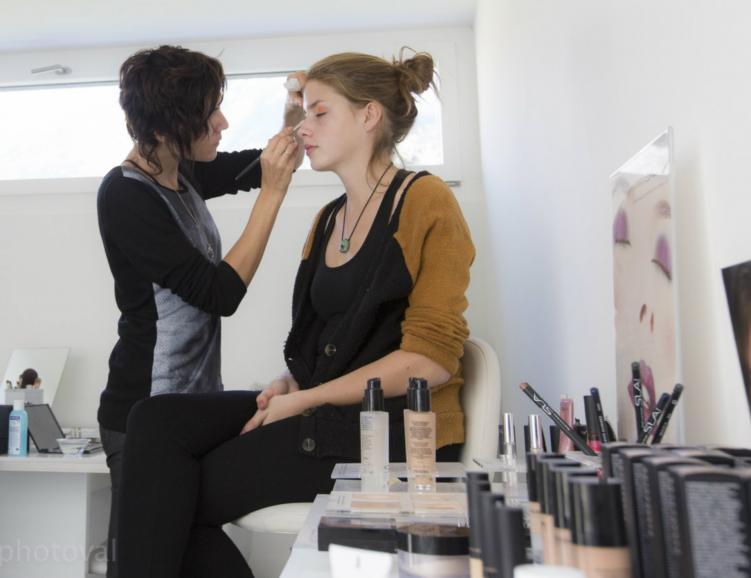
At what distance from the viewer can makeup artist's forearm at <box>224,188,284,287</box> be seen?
49.0 inches

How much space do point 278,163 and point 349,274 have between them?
0.99 feet

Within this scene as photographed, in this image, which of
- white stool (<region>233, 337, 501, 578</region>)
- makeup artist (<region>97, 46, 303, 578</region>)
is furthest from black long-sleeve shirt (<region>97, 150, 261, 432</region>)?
white stool (<region>233, 337, 501, 578</region>)

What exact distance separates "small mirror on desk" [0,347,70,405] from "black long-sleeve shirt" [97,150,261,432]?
125cm

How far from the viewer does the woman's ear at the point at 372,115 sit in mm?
1270

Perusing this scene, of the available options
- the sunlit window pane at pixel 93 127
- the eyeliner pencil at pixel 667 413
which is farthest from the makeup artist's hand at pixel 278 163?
the sunlit window pane at pixel 93 127

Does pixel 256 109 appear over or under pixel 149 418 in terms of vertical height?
over

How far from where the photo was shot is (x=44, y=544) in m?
2.14

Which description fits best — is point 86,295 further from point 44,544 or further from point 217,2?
point 217,2

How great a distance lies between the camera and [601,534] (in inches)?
13.9

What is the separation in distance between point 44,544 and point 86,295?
0.82 m

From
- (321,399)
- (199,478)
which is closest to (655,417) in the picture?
(321,399)

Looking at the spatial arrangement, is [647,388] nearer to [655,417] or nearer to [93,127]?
[655,417]

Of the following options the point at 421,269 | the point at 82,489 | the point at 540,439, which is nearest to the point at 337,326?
the point at 421,269

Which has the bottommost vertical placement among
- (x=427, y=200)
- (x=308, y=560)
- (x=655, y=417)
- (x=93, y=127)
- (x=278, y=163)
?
(x=308, y=560)
